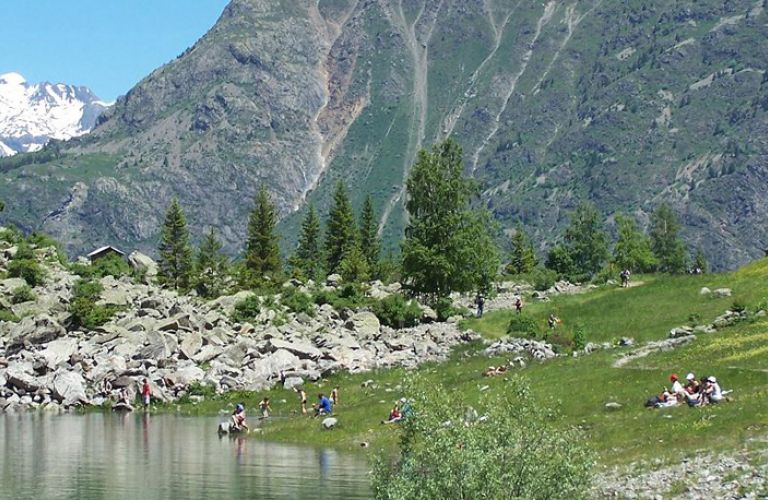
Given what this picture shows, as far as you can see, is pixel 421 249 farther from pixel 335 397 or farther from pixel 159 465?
pixel 159 465

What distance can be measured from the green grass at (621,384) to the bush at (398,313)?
7227 mm

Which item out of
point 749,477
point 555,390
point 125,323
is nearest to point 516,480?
point 749,477

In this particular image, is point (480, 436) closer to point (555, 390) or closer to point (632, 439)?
point (632, 439)

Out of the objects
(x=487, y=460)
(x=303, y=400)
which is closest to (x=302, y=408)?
(x=303, y=400)

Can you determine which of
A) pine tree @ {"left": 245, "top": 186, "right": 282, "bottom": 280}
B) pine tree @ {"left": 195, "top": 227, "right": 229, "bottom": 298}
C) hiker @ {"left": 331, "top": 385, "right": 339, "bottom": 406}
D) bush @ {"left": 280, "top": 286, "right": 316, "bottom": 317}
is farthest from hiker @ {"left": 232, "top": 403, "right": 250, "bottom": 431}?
pine tree @ {"left": 245, "top": 186, "right": 282, "bottom": 280}

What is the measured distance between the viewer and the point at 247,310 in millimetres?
104938

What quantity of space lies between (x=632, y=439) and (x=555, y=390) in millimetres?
12637

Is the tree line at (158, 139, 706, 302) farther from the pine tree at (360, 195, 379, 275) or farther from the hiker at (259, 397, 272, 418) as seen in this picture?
the hiker at (259, 397, 272, 418)

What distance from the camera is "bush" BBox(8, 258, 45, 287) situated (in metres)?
115

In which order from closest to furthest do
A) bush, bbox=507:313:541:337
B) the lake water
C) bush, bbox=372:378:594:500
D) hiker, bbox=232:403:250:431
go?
bush, bbox=372:378:594:500 → the lake water → hiker, bbox=232:403:250:431 → bush, bbox=507:313:541:337

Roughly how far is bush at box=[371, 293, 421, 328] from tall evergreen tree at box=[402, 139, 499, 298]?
5574 mm

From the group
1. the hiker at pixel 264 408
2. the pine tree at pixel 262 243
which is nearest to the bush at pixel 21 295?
the hiker at pixel 264 408

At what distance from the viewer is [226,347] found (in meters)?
92.7

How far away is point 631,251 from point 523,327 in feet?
263
